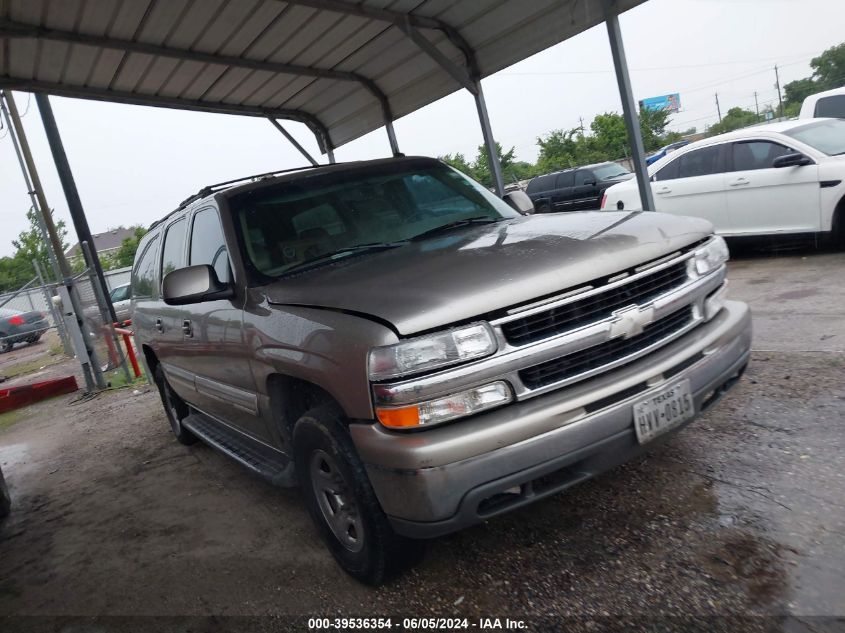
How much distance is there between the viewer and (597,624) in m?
2.22

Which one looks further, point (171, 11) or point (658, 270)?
point (171, 11)

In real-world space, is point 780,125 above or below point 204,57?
below

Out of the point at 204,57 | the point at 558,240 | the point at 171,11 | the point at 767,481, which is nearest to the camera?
the point at 558,240

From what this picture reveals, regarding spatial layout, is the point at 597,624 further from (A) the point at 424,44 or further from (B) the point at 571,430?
(A) the point at 424,44

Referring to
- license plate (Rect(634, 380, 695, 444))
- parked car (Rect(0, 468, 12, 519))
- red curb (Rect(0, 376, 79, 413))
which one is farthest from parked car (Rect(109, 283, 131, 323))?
license plate (Rect(634, 380, 695, 444))

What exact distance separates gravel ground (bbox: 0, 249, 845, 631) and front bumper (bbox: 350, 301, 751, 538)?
484 mm

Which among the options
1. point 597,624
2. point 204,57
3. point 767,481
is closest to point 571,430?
point 597,624

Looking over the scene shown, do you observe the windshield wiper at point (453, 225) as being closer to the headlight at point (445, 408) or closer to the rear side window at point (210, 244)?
the rear side window at point (210, 244)

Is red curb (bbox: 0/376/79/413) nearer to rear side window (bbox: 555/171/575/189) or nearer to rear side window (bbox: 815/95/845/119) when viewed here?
rear side window (bbox: 555/171/575/189)

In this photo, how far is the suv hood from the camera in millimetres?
2275

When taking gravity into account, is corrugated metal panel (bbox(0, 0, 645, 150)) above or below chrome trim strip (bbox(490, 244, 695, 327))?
above

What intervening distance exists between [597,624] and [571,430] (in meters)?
0.68

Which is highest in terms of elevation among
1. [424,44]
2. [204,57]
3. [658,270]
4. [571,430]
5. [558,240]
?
[204,57]

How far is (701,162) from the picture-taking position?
332 inches
